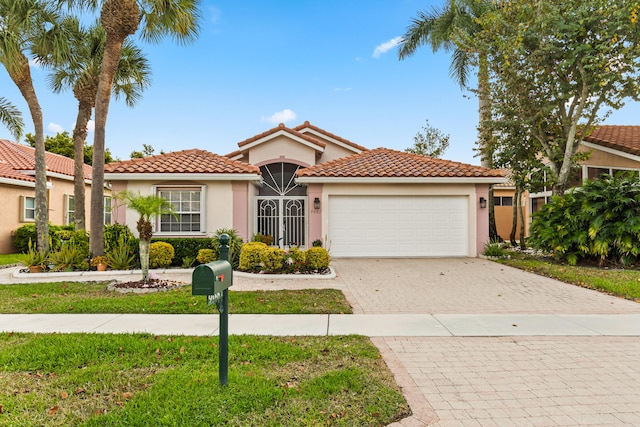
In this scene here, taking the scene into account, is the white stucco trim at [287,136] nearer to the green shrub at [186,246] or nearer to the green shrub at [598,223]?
the green shrub at [186,246]

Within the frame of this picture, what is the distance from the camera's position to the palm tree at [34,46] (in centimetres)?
1170

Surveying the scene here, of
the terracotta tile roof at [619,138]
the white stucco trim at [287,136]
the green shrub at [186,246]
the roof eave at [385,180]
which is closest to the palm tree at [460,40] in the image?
the roof eave at [385,180]

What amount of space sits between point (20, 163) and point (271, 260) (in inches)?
652

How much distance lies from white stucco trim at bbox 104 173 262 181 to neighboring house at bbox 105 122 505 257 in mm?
36

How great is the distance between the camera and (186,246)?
41.2ft

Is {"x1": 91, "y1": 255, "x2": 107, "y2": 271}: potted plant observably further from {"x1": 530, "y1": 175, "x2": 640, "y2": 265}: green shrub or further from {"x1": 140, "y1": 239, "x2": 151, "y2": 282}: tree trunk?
{"x1": 530, "y1": 175, "x2": 640, "y2": 265}: green shrub

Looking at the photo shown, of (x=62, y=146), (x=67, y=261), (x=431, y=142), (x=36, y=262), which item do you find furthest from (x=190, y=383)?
(x=62, y=146)

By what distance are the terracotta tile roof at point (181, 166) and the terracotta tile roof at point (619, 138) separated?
1468 cm

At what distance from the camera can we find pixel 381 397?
3551 millimetres

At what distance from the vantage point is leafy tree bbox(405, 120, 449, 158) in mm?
27781

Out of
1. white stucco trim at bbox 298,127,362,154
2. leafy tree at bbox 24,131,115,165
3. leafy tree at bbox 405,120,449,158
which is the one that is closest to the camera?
white stucco trim at bbox 298,127,362,154

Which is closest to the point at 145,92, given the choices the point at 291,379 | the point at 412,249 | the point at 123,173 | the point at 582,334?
the point at 123,173

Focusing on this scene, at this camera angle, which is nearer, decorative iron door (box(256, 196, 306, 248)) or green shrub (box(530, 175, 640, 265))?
green shrub (box(530, 175, 640, 265))

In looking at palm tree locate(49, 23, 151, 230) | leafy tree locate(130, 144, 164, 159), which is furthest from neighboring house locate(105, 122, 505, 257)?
leafy tree locate(130, 144, 164, 159)
